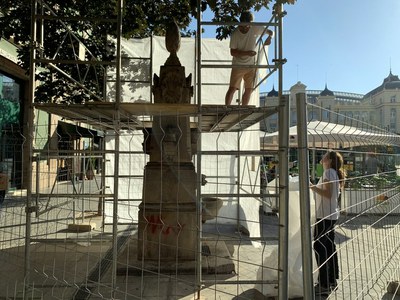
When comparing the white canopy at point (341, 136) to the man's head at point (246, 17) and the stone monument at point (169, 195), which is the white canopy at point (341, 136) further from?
the man's head at point (246, 17)

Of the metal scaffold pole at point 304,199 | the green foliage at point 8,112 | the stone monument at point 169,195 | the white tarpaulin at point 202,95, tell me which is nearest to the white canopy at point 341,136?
the metal scaffold pole at point 304,199

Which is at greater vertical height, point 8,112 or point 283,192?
point 8,112

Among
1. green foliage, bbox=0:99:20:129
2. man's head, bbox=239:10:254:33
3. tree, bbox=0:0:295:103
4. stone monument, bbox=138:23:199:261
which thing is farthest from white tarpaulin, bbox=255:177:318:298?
green foliage, bbox=0:99:20:129

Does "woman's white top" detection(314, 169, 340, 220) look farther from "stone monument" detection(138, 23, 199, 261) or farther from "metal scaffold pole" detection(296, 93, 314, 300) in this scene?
"metal scaffold pole" detection(296, 93, 314, 300)

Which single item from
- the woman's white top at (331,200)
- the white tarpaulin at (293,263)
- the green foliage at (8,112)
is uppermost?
the green foliage at (8,112)

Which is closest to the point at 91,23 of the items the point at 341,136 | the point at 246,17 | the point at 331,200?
the point at 246,17

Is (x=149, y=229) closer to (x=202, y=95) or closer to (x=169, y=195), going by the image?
(x=169, y=195)

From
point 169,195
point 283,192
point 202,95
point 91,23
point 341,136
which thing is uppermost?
point 91,23

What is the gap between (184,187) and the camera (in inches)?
212

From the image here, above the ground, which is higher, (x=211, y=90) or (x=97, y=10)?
(x=97, y=10)

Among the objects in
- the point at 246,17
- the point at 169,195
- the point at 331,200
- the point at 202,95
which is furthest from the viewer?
the point at 202,95

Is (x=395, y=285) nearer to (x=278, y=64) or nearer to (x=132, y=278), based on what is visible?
(x=278, y=64)

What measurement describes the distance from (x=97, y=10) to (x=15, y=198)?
13.8 ft

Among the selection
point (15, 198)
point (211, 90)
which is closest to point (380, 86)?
point (211, 90)
